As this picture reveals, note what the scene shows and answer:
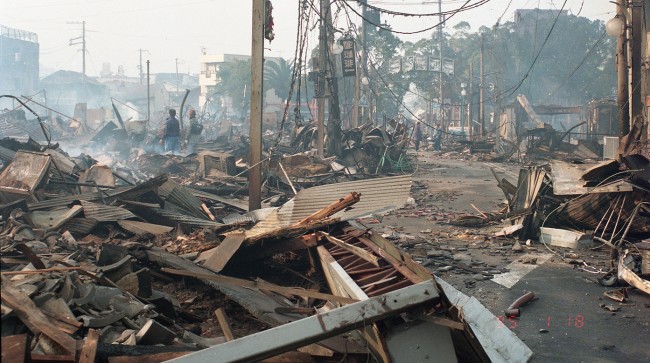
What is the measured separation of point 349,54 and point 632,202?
16.8 meters

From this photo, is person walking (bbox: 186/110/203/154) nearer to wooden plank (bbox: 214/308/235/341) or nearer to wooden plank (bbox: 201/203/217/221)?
wooden plank (bbox: 201/203/217/221)

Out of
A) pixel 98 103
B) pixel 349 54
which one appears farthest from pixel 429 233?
pixel 98 103

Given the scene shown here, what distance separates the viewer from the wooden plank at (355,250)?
5789 mm

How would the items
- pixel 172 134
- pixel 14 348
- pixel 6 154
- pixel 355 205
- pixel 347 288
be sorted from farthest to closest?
pixel 172 134 < pixel 6 154 < pixel 355 205 < pixel 347 288 < pixel 14 348

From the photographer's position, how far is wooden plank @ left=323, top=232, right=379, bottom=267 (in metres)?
5.79

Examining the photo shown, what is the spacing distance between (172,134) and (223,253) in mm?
14877

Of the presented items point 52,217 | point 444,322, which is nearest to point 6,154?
point 52,217

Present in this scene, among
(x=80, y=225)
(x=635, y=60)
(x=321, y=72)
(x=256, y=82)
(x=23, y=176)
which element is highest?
(x=321, y=72)

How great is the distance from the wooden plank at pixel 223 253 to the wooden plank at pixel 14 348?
10.3ft

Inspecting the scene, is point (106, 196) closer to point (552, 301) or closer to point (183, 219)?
point (183, 219)

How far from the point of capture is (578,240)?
9.07 metres

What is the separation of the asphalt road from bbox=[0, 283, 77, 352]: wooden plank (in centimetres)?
359

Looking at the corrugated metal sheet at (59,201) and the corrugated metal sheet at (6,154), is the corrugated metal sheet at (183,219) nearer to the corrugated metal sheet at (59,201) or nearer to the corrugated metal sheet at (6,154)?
the corrugated metal sheet at (59,201)

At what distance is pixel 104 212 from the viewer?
8695 millimetres
